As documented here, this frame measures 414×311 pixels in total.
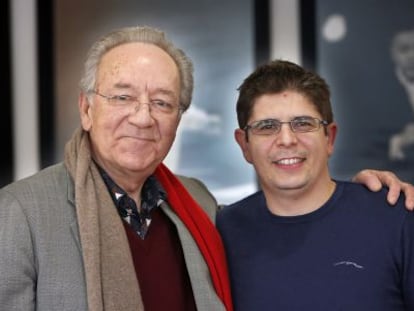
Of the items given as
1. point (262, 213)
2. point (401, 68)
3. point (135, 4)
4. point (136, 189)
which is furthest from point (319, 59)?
point (136, 189)

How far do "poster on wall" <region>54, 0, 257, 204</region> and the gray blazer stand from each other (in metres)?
1.26

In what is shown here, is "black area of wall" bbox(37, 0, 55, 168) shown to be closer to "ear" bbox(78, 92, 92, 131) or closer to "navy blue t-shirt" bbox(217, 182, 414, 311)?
"ear" bbox(78, 92, 92, 131)

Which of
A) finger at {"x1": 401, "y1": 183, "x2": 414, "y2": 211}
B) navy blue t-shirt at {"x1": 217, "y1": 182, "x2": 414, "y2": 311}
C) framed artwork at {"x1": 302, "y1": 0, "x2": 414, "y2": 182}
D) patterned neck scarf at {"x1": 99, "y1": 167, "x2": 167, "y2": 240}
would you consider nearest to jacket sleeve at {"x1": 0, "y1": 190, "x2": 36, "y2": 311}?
patterned neck scarf at {"x1": 99, "y1": 167, "x2": 167, "y2": 240}

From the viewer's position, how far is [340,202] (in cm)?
145

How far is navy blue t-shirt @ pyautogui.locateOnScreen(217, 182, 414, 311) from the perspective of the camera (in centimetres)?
131

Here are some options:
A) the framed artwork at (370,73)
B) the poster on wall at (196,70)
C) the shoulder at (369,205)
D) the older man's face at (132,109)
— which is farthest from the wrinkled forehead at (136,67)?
the framed artwork at (370,73)

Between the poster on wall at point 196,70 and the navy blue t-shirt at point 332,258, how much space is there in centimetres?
94

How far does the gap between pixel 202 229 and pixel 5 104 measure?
1.42 meters

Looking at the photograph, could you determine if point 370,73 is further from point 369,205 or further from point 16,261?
point 16,261

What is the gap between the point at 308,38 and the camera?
2391mm

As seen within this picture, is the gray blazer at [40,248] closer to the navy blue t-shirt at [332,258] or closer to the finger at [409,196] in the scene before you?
the navy blue t-shirt at [332,258]

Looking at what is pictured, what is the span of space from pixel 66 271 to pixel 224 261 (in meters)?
0.53

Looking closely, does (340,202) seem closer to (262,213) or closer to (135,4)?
(262,213)

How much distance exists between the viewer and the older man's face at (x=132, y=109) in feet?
4.25
